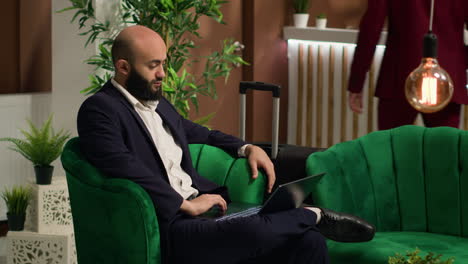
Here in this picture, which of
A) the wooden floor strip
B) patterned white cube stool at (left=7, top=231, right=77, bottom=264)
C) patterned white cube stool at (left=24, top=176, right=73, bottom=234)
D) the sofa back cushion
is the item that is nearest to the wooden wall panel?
patterned white cube stool at (left=24, top=176, right=73, bottom=234)

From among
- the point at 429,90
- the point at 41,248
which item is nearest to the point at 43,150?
the point at 41,248

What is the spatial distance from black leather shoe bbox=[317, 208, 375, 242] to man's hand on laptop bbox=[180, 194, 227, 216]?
1.21 ft

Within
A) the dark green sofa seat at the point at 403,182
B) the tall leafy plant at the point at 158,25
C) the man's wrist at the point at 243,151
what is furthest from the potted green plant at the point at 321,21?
the man's wrist at the point at 243,151

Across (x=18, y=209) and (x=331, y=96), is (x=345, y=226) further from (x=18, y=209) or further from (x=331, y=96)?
(x=331, y=96)

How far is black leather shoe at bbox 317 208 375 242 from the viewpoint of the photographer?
318 centimetres

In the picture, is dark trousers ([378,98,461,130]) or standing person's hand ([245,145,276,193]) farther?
dark trousers ([378,98,461,130])

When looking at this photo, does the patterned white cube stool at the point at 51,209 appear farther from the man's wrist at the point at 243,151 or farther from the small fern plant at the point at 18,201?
the man's wrist at the point at 243,151

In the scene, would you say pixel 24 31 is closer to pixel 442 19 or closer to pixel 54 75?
pixel 54 75

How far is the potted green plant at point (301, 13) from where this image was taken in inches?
263

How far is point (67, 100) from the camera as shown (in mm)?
5422

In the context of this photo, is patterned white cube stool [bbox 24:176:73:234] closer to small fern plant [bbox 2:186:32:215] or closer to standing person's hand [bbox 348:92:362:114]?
small fern plant [bbox 2:186:32:215]

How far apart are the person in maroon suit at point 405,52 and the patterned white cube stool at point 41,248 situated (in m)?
1.68

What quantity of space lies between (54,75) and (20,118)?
604 mm

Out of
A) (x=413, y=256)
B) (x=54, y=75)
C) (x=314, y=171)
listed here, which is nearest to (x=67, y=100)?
(x=54, y=75)
